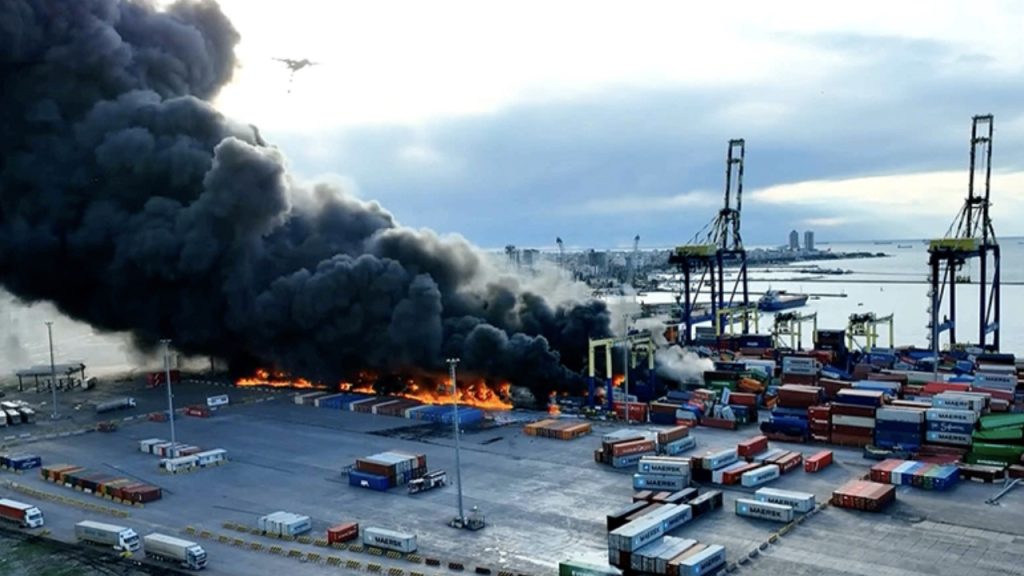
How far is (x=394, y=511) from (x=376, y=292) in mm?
50324

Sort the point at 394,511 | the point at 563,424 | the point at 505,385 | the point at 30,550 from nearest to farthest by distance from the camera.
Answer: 1. the point at 30,550
2. the point at 394,511
3. the point at 563,424
4. the point at 505,385

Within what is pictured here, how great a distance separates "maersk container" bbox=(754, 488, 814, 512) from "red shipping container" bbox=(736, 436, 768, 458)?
1092cm

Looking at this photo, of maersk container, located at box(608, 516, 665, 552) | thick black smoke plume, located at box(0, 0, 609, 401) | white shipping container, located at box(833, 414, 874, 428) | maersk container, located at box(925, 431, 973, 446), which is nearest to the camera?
Result: maersk container, located at box(608, 516, 665, 552)

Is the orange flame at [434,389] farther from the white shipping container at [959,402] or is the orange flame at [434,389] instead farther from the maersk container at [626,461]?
the white shipping container at [959,402]

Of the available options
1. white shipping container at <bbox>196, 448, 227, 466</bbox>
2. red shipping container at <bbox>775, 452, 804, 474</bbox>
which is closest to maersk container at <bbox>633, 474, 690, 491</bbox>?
red shipping container at <bbox>775, 452, 804, 474</bbox>

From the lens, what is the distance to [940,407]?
2857 inches

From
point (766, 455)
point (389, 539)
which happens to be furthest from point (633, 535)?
point (766, 455)

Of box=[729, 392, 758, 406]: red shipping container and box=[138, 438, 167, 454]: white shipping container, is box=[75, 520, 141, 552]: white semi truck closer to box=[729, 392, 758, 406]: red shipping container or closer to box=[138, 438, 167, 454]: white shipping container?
box=[138, 438, 167, 454]: white shipping container

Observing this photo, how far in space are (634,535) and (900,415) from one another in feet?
113

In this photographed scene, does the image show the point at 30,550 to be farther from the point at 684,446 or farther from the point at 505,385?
the point at 505,385

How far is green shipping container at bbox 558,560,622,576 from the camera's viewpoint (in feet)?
146

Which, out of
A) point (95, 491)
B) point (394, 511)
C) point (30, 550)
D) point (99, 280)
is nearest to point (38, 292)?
point (99, 280)

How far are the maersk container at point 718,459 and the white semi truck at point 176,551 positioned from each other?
110 ft

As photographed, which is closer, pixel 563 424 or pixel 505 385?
pixel 563 424
